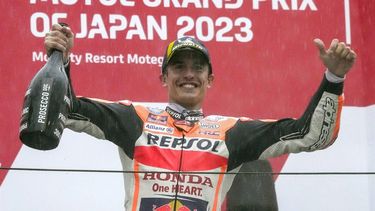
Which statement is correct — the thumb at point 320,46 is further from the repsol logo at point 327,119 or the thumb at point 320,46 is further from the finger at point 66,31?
the finger at point 66,31

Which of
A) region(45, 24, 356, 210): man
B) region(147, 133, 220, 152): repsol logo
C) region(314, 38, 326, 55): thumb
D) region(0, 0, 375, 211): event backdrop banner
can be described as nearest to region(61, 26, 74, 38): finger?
region(45, 24, 356, 210): man

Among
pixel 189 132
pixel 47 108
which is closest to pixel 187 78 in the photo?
pixel 189 132

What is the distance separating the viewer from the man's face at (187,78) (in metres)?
2.62

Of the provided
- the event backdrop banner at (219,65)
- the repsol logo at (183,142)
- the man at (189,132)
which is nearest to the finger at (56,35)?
the man at (189,132)

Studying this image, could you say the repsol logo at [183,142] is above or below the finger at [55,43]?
below

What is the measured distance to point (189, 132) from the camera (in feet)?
8.48

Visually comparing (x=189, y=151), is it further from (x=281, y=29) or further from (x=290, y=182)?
(x=281, y=29)

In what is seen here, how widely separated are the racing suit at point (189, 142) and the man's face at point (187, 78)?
0.05 meters

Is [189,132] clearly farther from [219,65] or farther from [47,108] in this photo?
[219,65]

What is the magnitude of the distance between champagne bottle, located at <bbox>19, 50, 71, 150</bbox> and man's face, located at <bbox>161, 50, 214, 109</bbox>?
0.43 meters

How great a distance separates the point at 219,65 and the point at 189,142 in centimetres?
108

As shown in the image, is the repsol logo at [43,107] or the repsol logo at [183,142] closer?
the repsol logo at [43,107]

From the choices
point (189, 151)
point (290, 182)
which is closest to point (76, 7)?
point (290, 182)

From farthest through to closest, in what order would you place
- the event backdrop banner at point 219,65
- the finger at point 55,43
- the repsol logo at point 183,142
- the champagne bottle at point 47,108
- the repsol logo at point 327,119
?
the event backdrop banner at point 219,65 < the repsol logo at point 183,142 < the repsol logo at point 327,119 < the finger at point 55,43 < the champagne bottle at point 47,108
